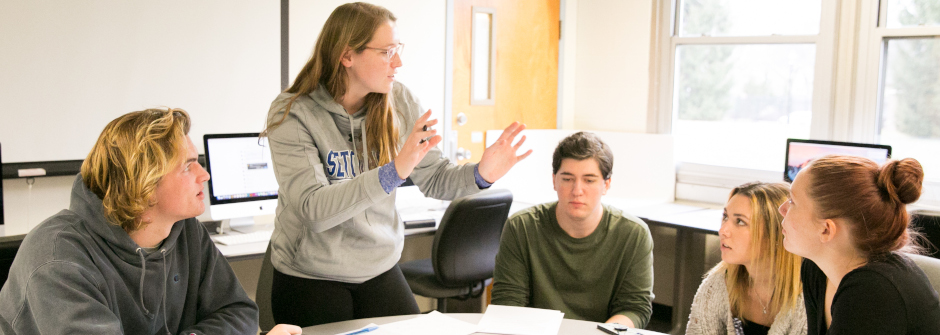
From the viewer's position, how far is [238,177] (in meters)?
3.09

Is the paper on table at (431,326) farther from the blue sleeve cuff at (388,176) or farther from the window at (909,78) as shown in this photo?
the window at (909,78)

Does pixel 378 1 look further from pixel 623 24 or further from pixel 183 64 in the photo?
pixel 623 24

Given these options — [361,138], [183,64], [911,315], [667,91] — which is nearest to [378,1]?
[183,64]

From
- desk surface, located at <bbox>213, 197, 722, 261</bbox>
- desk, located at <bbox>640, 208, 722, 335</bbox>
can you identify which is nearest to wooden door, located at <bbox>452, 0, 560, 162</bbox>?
desk surface, located at <bbox>213, 197, 722, 261</bbox>

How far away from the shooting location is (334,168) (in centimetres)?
179

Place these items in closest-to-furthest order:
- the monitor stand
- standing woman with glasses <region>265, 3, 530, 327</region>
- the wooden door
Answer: standing woman with glasses <region>265, 3, 530, 327</region> → the monitor stand → the wooden door

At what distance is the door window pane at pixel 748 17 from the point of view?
3818 mm

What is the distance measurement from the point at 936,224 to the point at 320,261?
7.36 ft

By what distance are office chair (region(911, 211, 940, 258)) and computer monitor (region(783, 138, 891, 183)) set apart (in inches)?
23.6

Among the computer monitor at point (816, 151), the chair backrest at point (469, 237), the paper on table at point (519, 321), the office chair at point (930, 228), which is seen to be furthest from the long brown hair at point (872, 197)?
the computer monitor at point (816, 151)

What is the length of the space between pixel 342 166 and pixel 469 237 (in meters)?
1.40

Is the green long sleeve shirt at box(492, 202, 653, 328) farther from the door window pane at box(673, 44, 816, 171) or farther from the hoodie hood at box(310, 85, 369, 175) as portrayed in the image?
the door window pane at box(673, 44, 816, 171)

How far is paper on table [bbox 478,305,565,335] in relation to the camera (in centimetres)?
160

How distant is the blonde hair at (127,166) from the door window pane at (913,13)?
3.41 meters
